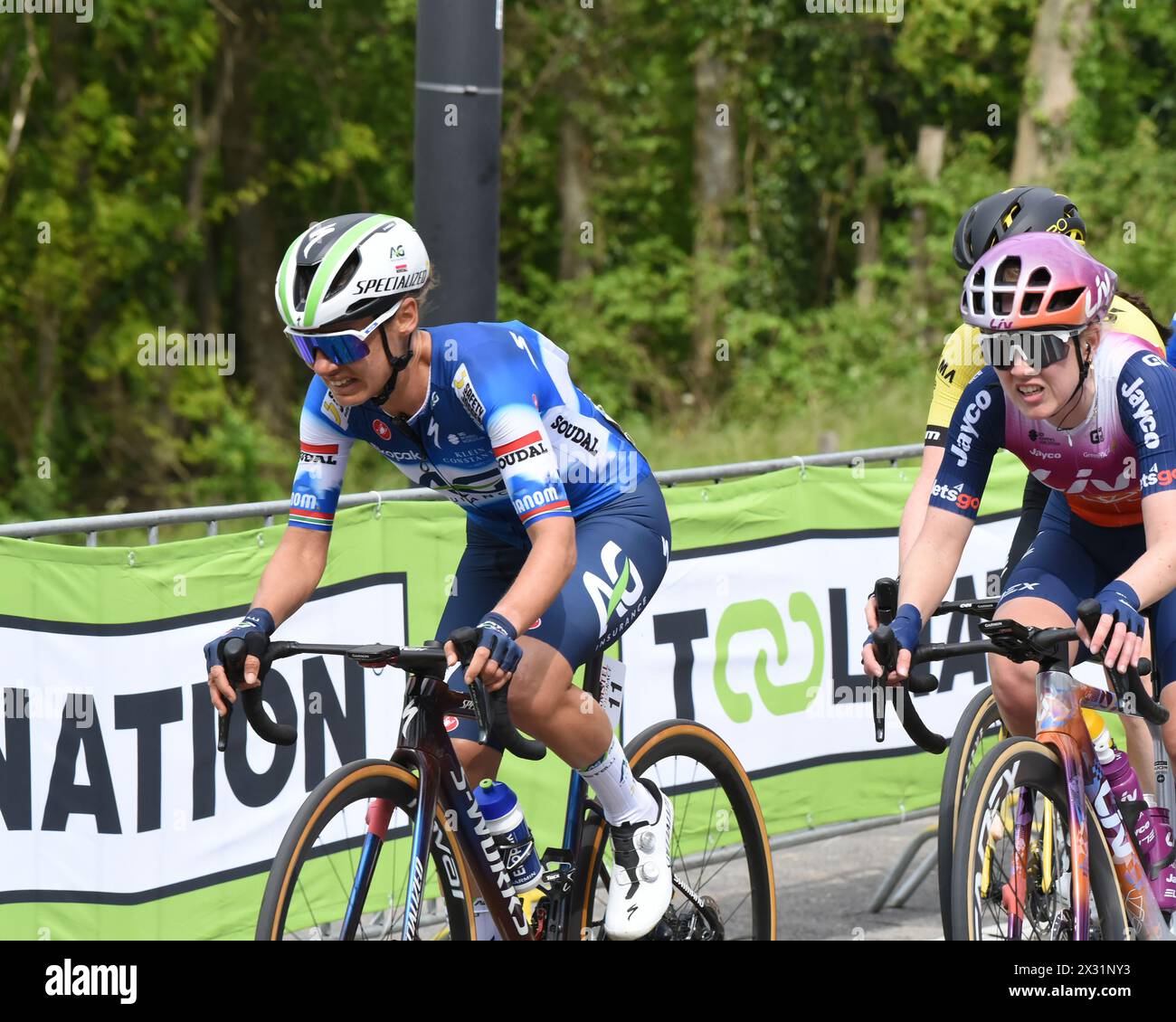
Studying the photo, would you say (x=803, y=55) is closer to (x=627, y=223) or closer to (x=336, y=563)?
(x=627, y=223)

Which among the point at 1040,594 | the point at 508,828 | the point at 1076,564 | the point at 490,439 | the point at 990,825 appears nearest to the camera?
the point at 990,825

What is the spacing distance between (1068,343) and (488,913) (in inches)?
82.4

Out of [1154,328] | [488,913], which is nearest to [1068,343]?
[1154,328]

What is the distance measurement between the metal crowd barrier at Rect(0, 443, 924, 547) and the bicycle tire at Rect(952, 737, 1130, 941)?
2.28 m

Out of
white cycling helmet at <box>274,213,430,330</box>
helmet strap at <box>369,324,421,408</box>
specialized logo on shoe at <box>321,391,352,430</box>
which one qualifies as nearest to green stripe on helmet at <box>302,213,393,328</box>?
white cycling helmet at <box>274,213,430,330</box>

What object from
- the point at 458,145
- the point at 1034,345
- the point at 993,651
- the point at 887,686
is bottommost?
the point at 887,686

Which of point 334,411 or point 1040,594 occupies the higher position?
point 334,411

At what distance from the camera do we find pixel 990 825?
4203 mm

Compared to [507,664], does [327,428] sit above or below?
above

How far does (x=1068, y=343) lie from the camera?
4.45 m

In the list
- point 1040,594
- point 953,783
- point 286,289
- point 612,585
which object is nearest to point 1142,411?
point 1040,594

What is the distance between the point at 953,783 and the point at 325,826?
5.40 ft

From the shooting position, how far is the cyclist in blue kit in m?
4.15

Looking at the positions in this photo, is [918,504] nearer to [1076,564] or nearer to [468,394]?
[1076,564]
